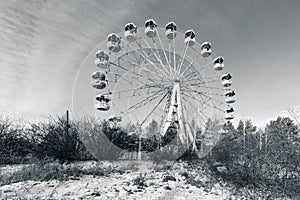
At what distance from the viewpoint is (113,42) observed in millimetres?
13031

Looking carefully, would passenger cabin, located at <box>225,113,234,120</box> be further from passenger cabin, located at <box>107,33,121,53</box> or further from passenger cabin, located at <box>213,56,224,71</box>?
passenger cabin, located at <box>107,33,121,53</box>

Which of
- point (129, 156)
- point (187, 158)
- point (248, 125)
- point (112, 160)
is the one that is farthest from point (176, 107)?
point (248, 125)

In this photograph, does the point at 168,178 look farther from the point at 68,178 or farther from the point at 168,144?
the point at 168,144

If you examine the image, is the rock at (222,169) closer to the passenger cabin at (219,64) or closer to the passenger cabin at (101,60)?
the passenger cabin at (219,64)

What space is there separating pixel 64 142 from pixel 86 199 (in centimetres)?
450

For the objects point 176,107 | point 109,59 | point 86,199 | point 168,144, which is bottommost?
point 86,199

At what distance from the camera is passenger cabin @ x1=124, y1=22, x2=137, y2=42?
12469 mm

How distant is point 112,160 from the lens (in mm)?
9938

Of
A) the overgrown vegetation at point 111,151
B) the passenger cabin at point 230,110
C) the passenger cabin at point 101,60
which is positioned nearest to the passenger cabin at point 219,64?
the passenger cabin at point 230,110

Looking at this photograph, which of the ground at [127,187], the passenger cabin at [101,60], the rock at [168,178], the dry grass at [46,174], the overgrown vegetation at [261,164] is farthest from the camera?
the passenger cabin at [101,60]

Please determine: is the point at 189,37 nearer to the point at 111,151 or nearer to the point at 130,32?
the point at 130,32

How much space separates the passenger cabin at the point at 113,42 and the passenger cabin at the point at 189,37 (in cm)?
426

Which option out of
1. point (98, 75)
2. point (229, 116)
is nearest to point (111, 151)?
point (98, 75)

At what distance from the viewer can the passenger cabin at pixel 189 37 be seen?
539 inches
